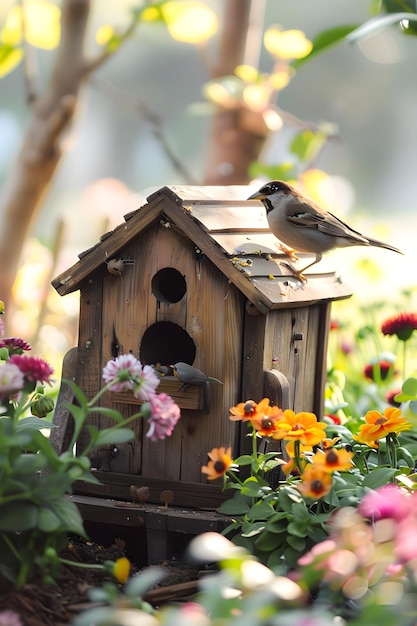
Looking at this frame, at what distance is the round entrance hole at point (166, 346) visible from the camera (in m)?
2.51

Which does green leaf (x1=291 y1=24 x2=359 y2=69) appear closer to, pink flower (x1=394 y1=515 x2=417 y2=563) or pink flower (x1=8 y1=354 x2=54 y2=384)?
pink flower (x1=8 y1=354 x2=54 y2=384)

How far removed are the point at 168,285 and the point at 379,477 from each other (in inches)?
34.8

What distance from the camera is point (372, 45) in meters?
5.71

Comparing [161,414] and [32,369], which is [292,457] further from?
[32,369]

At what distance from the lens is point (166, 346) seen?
8.71 feet

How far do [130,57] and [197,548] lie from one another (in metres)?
6.18

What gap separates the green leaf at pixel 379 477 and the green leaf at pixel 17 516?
864 mm

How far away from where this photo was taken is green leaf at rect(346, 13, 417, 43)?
2.44m

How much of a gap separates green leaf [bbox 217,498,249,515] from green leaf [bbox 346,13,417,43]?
1309mm

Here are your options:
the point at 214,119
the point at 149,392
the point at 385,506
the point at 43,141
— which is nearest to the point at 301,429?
the point at 385,506

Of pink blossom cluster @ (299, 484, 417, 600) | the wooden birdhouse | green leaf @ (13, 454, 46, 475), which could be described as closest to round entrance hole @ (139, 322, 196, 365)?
the wooden birdhouse

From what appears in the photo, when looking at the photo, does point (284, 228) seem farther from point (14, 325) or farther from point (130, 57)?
point (130, 57)

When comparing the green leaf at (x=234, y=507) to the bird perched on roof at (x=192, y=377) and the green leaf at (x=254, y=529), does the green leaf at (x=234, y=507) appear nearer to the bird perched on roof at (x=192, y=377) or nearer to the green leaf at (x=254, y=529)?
the green leaf at (x=254, y=529)

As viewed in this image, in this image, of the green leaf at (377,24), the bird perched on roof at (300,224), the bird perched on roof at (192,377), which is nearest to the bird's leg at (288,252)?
the bird perched on roof at (300,224)
